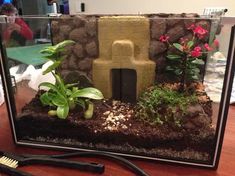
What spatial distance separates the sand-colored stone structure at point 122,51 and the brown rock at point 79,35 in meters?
0.04

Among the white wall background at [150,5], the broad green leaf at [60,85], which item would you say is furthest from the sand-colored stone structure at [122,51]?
the white wall background at [150,5]

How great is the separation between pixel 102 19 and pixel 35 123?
0.34 m

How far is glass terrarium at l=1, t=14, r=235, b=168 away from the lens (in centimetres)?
59

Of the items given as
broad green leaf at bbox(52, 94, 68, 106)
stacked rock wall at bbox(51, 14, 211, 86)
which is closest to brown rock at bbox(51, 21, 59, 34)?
stacked rock wall at bbox(51, 14, 211, 86)

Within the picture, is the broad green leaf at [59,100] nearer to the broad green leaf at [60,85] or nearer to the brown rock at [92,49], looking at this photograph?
the broad green leaf at [60,85]

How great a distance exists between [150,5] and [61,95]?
1149 mm

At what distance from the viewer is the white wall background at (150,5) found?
1.44 meters

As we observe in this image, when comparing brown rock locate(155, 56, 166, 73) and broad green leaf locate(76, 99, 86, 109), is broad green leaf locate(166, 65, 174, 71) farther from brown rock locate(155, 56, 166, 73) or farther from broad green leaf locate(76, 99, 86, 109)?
broad green leaf locate(76, 99, 86, 109)

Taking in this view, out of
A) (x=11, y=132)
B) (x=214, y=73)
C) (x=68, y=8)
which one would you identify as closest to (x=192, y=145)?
(x=214, y=73)

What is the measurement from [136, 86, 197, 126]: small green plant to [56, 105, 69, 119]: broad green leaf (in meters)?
0.19

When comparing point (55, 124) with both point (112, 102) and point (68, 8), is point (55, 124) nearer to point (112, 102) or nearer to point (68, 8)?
point (112, 102)

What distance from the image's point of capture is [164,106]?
630 mm

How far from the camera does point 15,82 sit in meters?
0.71

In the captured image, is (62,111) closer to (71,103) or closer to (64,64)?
(71,103)
